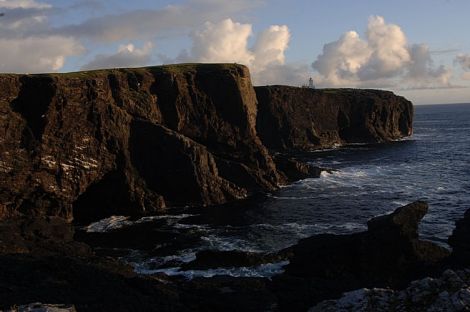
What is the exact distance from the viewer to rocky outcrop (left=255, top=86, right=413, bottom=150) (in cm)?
13188

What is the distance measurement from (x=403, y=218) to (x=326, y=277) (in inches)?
282

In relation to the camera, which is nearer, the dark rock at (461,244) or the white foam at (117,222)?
the dark rock at (461,244)

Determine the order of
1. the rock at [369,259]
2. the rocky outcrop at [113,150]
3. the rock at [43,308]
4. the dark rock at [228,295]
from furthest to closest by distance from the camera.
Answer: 1. the rocky outcrop at [113,150]
2. the rock at [369,259]
3. the dark rock at [228,295]
4. the rock at [43,308]

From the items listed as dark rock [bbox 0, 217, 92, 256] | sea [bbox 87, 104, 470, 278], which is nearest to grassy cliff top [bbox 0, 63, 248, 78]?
sea [bbox 87, 104, 470, 278]

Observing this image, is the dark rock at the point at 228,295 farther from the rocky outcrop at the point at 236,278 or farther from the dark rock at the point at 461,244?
the dark rock at the point at 461,244

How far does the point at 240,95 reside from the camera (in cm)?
8544

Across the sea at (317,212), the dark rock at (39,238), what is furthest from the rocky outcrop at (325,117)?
the dark rock at (39,238)

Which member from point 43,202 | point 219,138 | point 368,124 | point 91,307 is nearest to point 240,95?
point 219,138

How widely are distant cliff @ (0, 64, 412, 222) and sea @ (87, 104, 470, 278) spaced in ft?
14.4

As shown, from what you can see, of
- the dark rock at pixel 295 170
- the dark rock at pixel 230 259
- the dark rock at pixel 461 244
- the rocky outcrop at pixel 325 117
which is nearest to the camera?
the dark rock at pixel 461 244

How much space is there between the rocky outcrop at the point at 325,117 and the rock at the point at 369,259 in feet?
305

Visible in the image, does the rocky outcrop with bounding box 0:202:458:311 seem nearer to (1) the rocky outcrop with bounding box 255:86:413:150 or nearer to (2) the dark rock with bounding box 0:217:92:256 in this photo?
(2) the dark rock with bounding box 0:217:92:256

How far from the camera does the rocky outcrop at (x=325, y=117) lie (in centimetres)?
13188

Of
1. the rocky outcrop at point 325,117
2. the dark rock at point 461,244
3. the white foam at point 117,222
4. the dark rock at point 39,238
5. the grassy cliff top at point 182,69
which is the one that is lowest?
→ the white foam at point 117,222
